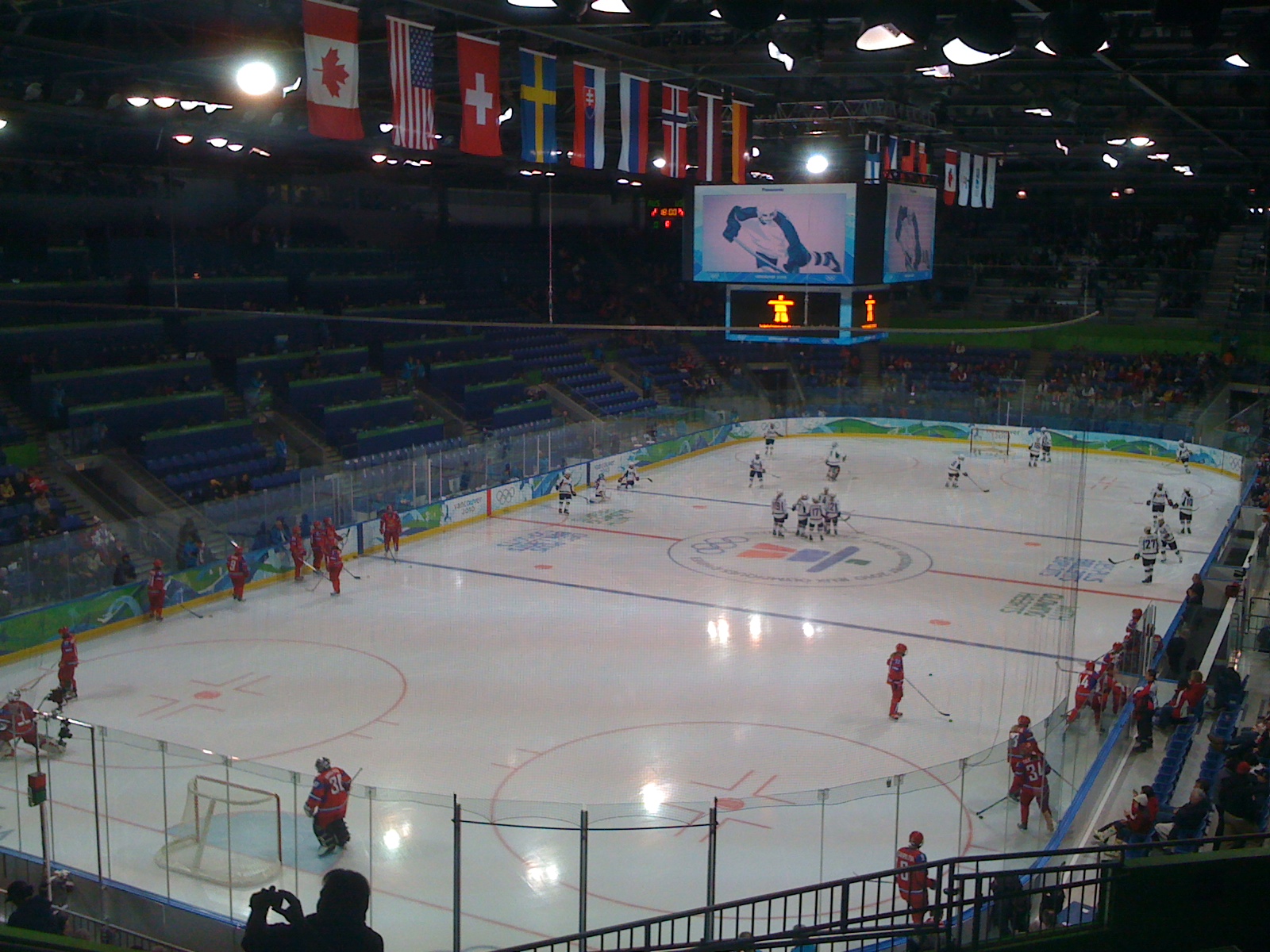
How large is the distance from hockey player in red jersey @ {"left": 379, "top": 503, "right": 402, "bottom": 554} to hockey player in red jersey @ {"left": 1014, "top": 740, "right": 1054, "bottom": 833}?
13749 millimetres

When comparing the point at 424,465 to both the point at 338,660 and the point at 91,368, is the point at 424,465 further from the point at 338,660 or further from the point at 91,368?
the point at 338,660

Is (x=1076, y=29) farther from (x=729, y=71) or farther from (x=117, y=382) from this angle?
(x=117, y=382)

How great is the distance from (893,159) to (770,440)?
43.8 ft

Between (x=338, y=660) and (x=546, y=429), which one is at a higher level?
(x=546, y=429)

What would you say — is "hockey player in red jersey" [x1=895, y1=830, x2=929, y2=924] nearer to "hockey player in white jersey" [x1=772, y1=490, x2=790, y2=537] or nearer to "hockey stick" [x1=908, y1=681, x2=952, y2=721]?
"hockey stick" [x1=908, y1=681, x2=952, y2=721]

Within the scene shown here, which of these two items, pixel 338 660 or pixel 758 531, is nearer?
pixel 338 660

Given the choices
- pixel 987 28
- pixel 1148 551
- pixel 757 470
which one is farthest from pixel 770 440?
pixel 987 28

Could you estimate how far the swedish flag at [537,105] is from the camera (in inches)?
569

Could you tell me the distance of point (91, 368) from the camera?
23.9 metres

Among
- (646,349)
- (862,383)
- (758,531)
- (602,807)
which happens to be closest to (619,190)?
(646,349)

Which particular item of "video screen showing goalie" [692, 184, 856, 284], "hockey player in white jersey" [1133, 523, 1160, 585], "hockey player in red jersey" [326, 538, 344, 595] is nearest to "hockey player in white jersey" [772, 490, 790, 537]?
"video screen showing goalie" [692, 184, 856, 284]

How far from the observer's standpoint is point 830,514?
24.0 metres

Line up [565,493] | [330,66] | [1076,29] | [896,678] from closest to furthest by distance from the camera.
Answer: [1076,29] < [330,66] < [896,678] < [565,493]

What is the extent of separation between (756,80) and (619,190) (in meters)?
21.3
